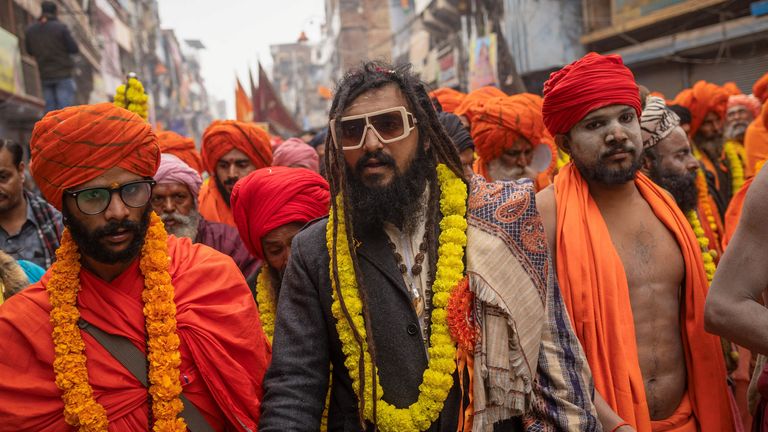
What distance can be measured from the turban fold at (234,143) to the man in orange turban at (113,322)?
3105 millimetres

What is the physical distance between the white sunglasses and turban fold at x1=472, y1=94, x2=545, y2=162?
3047mm

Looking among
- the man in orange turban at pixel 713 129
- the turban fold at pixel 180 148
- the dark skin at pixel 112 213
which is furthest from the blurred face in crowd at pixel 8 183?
the man in orange turban at pixel 713 129

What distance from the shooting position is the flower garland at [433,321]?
2.21m

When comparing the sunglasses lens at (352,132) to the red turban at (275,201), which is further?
the red turban at (275,201)

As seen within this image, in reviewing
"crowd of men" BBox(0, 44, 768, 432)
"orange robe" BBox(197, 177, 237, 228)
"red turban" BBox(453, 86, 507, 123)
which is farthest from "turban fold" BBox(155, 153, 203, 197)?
"red turban" BBox(453, 86, 507, 123)

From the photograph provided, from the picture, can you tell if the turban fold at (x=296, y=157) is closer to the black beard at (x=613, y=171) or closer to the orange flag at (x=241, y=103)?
the black beard at (x=613, y=171)

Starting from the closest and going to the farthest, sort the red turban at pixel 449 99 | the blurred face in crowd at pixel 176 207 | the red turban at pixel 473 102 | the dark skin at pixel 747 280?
the dark skin at pixel 747 280
the blurred face in crowd at pixel 176 207
the red turban at pixel 473 102
the red turban at pixel 449 99

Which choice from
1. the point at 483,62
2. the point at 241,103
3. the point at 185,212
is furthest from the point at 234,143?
the point at 483,62

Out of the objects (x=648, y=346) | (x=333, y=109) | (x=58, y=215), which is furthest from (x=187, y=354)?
(x=58, y=215)

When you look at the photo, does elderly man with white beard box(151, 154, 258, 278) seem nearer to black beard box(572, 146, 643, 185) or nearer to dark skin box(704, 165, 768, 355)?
black beard box(572, 146, 643, 185)

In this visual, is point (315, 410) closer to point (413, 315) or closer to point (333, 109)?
point (413, 315)

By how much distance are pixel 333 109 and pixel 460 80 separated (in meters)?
25.8

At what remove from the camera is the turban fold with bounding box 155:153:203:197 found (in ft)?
15.2

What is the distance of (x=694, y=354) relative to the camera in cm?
283
